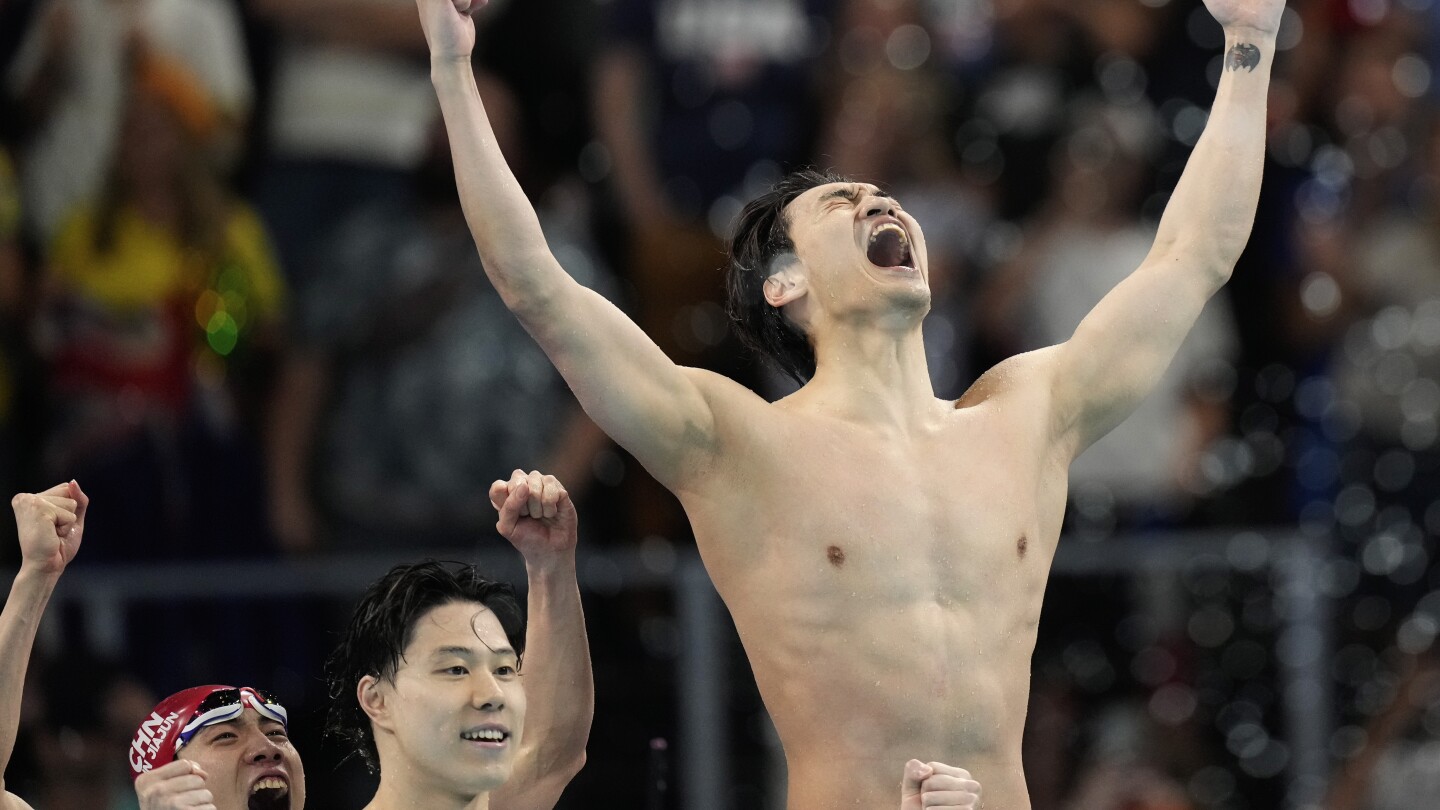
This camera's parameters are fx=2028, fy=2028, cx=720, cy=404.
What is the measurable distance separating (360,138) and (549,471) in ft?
4.05

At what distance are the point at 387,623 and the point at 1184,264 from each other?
5.10ft

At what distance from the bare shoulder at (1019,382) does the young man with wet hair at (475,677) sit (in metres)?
0.76

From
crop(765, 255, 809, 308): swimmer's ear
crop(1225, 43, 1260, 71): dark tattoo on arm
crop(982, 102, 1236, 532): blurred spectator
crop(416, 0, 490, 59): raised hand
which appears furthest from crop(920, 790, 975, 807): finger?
crop(982, 102, 1236, 532): blurred spectator

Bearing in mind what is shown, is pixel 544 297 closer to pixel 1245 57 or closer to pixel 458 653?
pixel 458 653

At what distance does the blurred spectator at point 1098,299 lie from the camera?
22.2 feet

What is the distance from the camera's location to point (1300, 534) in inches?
258

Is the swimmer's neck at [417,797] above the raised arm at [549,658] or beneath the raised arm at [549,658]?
beneath

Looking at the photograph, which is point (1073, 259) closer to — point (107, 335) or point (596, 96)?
point (596, 96)

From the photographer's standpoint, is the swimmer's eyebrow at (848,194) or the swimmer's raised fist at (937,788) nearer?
the swimmer's raised fist at (937,788)

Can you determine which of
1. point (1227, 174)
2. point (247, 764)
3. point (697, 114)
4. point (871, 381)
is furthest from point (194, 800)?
point (697, 114)

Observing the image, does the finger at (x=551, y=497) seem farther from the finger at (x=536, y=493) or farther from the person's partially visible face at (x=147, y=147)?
the person's partially visible face at (x=147, y=147)

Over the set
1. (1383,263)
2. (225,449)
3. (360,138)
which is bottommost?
(225,449)

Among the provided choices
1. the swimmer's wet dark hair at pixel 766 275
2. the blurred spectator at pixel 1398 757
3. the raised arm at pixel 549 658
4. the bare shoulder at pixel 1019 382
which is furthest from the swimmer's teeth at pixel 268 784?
the blurred spectator at pixel 1398 757

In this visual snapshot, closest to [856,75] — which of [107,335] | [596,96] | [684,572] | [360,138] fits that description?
[596,96]
